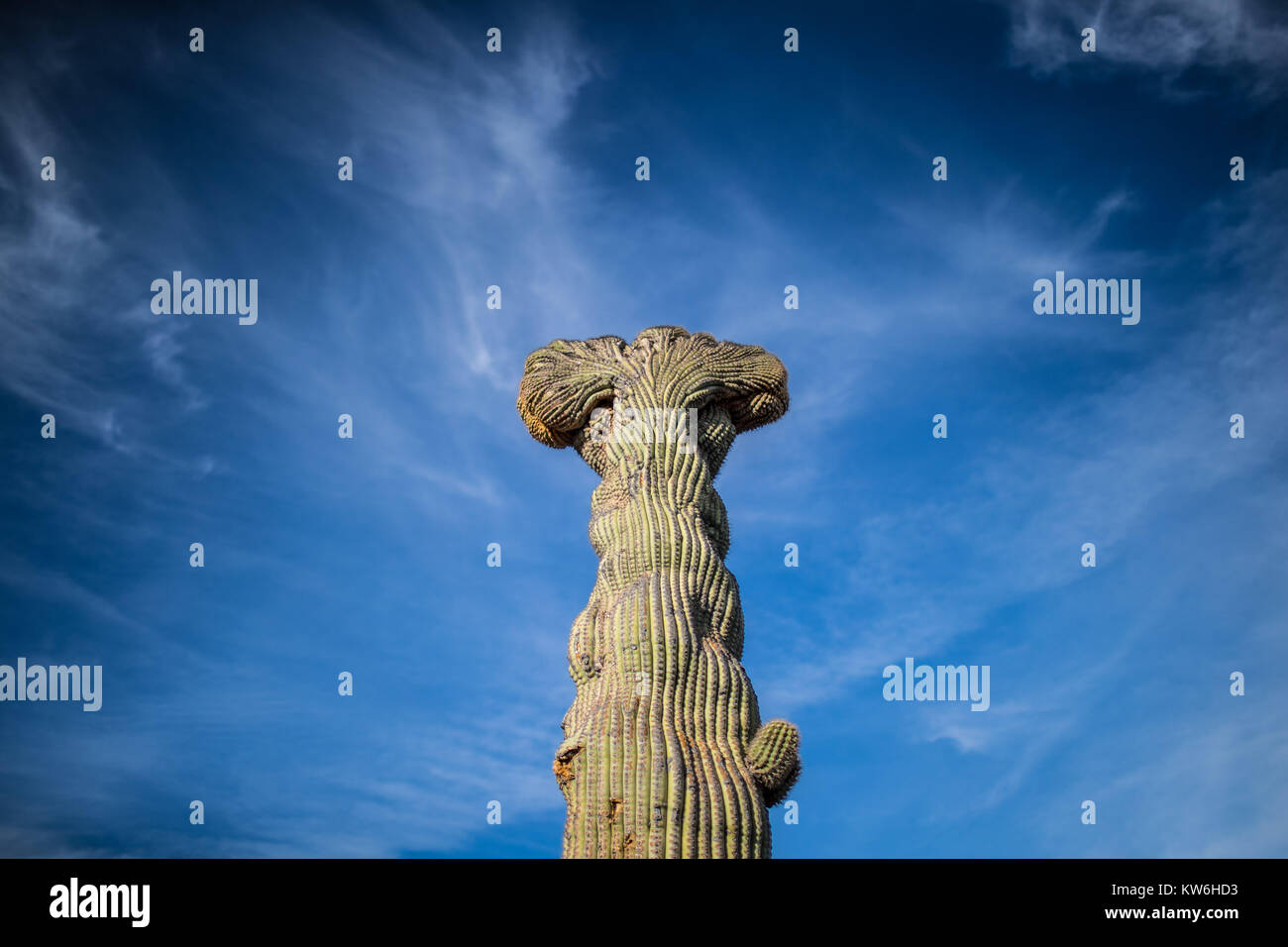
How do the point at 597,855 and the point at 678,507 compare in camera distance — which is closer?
the point at 597,855

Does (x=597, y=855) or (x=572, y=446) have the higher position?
(x=572, y=446)

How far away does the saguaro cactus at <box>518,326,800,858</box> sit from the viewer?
8883 millimetres

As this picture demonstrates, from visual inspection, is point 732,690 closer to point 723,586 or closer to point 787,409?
point 723,586

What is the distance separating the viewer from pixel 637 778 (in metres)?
8.91

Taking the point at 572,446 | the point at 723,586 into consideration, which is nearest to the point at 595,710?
the point at 723,586

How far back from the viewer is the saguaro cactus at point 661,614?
8883mm

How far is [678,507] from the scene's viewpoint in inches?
413

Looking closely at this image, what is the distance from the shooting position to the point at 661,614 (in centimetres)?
964

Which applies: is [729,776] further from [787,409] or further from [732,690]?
[787,409]

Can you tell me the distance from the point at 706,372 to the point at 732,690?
11.1 feet
